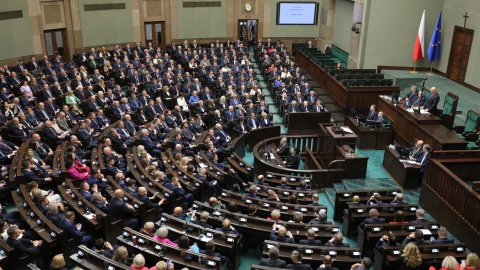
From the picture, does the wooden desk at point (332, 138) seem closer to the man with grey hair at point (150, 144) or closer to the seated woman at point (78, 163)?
the man with grey hair at point (150, 144)

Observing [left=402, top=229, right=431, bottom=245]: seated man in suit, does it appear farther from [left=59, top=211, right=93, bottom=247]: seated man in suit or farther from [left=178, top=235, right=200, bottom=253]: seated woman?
[left=59, top=211, right=93, bottom=247]: seated man in suit

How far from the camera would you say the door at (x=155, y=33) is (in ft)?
72.3

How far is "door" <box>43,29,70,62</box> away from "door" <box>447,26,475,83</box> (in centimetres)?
1535

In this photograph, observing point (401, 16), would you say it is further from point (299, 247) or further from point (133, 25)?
point (299, 247)

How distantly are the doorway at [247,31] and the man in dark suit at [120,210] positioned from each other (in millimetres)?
17073

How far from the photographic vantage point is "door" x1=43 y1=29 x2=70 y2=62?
19016 mm

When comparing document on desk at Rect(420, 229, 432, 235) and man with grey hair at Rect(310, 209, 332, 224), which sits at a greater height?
man with grey hair at Rect(310, 209, 332, 224)

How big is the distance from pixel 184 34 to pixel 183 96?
8927 mm

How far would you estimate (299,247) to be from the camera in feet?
21.8

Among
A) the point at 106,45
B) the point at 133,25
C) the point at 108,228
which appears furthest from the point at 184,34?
the point at 108,228

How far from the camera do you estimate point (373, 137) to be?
40.5 feet

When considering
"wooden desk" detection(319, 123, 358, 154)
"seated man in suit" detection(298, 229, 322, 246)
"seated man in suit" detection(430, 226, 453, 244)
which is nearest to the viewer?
"seated man in suit" detection(298, 229, 322, 246)

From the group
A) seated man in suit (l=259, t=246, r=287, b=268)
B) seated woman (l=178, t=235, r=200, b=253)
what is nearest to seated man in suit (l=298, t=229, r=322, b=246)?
seated man in suit (l=259, t=246, r=287, b=268)

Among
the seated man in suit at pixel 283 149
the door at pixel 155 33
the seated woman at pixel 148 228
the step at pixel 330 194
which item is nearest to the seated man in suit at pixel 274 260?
the seated woman at pixel 148 228
